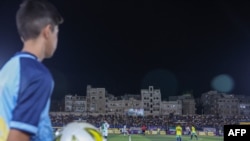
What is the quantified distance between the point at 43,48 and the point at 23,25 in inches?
6.3

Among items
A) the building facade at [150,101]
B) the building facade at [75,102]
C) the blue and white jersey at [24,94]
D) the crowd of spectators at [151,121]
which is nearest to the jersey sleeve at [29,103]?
the blue and white jersey at [24,94]

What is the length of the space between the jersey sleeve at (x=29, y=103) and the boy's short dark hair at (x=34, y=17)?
26 centimetres

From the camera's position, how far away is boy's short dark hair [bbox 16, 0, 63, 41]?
2207mm

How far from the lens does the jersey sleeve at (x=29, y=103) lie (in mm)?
2062

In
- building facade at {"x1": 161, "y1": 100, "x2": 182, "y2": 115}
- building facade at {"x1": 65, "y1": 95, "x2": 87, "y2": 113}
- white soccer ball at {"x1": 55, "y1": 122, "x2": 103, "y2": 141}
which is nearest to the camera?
white soccer ball at {"x1": 55, "y1": 122, "x2": 103, "y2": 141}

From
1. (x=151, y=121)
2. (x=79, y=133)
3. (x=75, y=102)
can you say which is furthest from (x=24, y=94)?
(x=75, y=102)

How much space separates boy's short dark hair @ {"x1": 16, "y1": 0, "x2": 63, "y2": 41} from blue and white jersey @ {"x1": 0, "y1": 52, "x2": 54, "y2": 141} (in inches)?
5.1

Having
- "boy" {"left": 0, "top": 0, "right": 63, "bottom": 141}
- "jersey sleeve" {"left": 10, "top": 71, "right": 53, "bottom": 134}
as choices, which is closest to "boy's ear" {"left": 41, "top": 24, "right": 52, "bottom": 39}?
"boy" {"left": 0, "top": 0, "right": 63, "bottom": 141}

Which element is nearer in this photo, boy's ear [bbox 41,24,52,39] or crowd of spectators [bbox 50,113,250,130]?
boy's ear [bbox 41,24,52,39]

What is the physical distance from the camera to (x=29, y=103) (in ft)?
6.79

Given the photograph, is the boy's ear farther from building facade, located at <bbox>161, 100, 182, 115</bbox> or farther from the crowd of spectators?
building facade, located at <bbox>161, 100, 182, 115</bbox>

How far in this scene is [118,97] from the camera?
11606 centimetres

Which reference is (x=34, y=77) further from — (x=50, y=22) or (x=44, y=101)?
(x=50, y=22)

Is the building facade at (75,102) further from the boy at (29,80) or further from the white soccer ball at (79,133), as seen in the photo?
the boy at (29,80)
